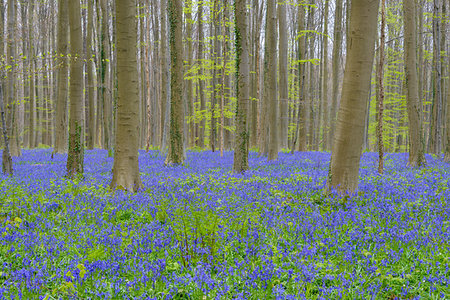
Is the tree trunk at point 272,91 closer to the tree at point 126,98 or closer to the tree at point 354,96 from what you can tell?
the tree at point 354,96

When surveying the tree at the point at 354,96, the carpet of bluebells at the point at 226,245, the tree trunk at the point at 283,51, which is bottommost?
the carpet of bluebells at the point at 226,245

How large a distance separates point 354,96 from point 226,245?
4531mm

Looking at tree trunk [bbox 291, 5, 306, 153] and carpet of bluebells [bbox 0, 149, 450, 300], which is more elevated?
tree trunk [bbox 291, 5, 306, 153]

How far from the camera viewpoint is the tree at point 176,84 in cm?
1270

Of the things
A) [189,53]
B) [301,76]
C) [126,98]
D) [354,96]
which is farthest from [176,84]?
[189,53]

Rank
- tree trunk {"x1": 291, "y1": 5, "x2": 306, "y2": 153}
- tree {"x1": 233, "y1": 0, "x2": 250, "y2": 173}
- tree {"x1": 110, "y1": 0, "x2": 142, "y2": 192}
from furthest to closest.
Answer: tree trunk {"x1": 291, "y1": 5, "x2": 306, "y2": 153}
tree {"x1": 233, "y1": 0, "x2": 250, "y2": 173}
tree {"x1": 110, "y1": 0, "x2": 142, "y2": 192}

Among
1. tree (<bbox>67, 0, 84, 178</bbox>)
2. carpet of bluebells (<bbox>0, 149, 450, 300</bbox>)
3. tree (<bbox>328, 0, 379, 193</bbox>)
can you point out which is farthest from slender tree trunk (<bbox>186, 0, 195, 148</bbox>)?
carpet of bluebells (<bbox>0, 149, 450, 300</bbox>)

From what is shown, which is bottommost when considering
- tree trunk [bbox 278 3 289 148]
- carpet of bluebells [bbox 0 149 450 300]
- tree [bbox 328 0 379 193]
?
carpet of bluebells [bbox 0 149 450 300]

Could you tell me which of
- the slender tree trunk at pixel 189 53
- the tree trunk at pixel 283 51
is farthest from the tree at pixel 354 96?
the slender tree trunk at pixel 189 53

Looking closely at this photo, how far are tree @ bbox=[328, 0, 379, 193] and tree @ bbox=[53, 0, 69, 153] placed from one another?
889cm

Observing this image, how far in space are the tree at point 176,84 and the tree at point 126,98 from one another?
4868mm

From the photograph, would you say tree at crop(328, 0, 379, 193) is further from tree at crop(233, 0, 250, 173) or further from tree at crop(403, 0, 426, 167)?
tree at crop(403, 0, 426, 167)

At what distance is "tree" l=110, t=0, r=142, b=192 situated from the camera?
25.5 feet

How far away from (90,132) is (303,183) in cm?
1962
